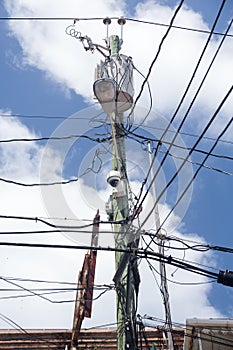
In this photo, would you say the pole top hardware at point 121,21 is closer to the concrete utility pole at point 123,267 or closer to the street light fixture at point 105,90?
the street light fixture at point 105,90

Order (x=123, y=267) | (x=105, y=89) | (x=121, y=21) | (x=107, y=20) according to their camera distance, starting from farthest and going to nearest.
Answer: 1. (x=107, y=20)
2. (x=121, y=21)
3. (x=105, y=89)
4. (x=123, y=267)

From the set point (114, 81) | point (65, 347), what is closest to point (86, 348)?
point (65, 347)

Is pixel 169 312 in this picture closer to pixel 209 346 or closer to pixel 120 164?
pixel 209 346

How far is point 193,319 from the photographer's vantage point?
358 inches

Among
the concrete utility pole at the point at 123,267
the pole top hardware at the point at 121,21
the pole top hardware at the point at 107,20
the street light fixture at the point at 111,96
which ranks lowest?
the concrete utility pole at the point at 123,267

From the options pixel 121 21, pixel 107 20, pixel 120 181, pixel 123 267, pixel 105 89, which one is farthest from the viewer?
pixel 107 20

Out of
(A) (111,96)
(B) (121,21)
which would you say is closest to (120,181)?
(A) (111,96)

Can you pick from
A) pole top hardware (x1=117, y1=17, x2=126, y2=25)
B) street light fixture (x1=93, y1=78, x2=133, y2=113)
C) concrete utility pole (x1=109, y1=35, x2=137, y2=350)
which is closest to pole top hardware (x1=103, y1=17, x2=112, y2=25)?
pole top hardware (x1=117, y1=17, x2=126, y2=25)

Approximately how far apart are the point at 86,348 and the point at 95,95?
6.56 metres

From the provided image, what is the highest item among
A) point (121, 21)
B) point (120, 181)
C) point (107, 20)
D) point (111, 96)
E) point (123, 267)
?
point (107, 20)

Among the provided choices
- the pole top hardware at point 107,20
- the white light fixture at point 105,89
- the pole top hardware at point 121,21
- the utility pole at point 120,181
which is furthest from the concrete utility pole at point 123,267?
the pole top hardware at point 107,20

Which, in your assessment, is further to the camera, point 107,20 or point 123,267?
point 107,20

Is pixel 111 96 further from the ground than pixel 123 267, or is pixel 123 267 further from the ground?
pixel 111 96

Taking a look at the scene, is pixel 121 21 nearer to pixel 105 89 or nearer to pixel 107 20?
pixel 107 20
